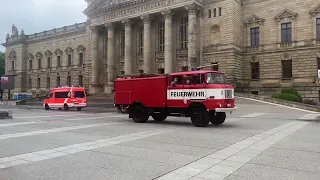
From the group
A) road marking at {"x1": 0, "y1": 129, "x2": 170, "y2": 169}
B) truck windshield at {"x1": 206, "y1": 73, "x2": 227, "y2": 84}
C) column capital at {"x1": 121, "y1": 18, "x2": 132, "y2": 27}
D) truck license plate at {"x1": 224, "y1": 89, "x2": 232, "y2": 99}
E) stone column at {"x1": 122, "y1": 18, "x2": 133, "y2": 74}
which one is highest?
column capital at {"x1": 121, "y1": 18, "x2": 132, "y2": 27}

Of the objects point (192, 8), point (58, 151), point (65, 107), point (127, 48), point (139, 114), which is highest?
point (192, 8)

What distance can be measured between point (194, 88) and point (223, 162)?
337 inches

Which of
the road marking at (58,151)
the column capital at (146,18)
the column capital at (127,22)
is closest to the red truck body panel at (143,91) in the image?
the road marking at (58,151)

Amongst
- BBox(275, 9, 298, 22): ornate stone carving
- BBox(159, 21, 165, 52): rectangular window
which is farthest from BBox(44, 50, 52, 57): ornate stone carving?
BBox(275, 9, 298, 22): ornate stone carving

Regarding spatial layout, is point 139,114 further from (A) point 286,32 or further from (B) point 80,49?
(B) point 80,49

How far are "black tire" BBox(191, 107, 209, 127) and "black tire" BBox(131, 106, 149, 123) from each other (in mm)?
3159

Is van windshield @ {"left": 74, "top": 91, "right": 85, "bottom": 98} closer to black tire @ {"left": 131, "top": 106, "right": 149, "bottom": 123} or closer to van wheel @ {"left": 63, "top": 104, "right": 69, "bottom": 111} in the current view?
van wheel @ {"left": 63, "top": 104, "right": 69, "bottom": 111}

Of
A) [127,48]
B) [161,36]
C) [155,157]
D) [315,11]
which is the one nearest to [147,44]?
[161,36]

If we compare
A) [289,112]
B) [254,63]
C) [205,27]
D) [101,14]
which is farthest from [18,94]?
[289,112]

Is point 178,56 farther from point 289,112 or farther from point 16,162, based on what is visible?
point 16,162

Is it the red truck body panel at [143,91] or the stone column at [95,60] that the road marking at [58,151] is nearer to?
the red truck body panel at [143,91]

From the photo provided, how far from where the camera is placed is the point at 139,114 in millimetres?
18031

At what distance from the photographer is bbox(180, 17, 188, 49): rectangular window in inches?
1868

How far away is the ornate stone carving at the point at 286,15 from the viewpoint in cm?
3972
